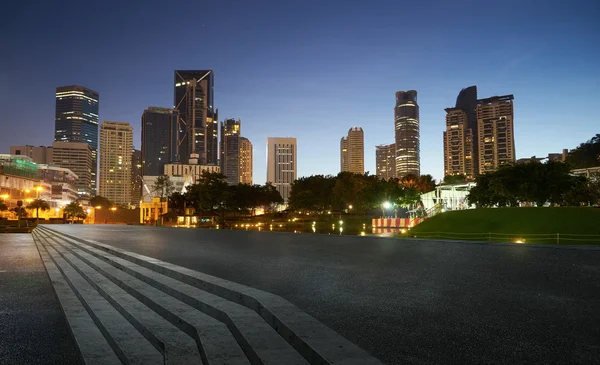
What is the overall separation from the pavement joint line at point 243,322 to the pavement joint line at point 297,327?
118mm

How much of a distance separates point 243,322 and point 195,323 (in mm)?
749

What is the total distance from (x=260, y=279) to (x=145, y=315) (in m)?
3.18

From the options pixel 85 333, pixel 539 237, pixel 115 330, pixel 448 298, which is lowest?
pixel 539 237

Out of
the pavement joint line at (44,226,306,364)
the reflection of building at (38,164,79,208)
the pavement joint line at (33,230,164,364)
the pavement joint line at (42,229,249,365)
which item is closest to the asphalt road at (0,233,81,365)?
the pavement joint line at (33,230,164,364)

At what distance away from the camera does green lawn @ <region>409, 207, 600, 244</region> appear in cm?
2527

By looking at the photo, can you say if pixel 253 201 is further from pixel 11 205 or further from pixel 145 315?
pixel 145 315

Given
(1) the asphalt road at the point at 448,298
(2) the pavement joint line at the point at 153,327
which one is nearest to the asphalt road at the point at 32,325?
(2) the pavement joint line at the point at 153,327

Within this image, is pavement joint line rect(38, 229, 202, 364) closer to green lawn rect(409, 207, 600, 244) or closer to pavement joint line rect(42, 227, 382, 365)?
pavement joint line rect(42, 227, 382, 365)

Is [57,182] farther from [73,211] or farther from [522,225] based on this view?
[522,225]

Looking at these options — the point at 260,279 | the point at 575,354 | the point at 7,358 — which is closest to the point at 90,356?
the point at 7,358

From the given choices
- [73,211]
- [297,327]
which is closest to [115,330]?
[297,327]

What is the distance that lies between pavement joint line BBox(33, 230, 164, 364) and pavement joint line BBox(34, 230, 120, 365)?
0.18 feet

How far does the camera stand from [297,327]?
5.17 m

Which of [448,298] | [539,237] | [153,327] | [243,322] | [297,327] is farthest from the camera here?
[539,237]
